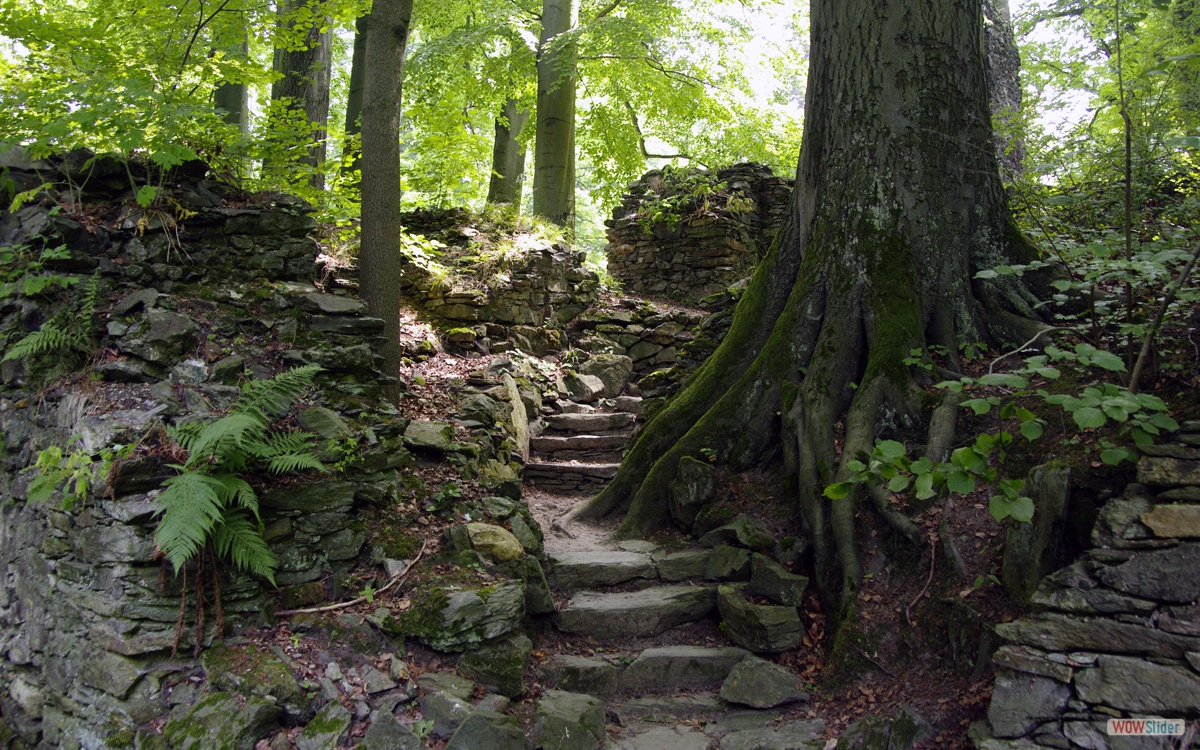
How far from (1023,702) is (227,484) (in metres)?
3.97

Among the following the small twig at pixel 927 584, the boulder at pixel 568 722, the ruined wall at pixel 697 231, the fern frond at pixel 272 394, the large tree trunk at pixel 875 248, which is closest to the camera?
the boulder at pixel 568 722

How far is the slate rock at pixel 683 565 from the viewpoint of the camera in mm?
5016

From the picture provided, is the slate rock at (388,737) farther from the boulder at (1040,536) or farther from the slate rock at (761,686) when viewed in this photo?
the boulder at (1040,536)

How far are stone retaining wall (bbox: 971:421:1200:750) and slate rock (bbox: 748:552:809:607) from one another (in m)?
1.34

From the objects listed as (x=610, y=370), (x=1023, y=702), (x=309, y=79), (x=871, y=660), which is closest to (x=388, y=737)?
(x=871, y=660)

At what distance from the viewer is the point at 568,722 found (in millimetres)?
3662

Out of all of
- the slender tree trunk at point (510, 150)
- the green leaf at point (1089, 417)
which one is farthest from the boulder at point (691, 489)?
the slender tree trunk at point (510, 150)

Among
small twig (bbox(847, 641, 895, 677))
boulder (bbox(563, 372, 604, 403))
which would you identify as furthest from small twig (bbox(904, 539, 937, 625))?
boulder (bbox(563, 372, 604, 403))

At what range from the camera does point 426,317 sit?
29.9 feet

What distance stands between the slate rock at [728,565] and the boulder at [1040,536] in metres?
1.69

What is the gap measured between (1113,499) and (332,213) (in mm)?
7688

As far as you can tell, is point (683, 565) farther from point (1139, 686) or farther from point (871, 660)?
point (1139, 686)

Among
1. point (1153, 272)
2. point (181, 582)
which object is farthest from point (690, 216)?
point (181, 582)

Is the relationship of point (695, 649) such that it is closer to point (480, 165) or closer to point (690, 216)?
point (690, 216)
